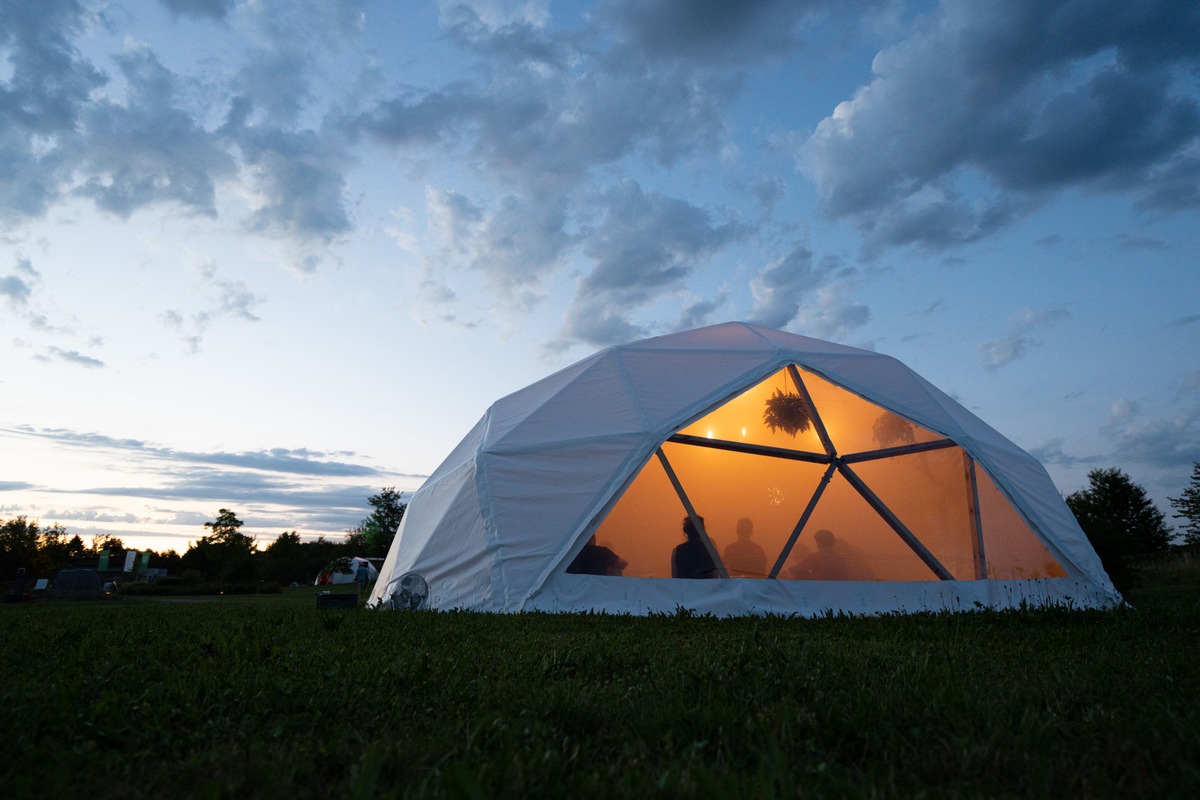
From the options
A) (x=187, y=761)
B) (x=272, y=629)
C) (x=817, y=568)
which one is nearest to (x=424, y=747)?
(x=187, y=761)

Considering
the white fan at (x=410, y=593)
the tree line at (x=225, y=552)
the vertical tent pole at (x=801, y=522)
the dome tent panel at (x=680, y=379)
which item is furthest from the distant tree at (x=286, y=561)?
the vertical tent pole at (x=801, y=522)

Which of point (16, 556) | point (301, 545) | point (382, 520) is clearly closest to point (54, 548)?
point (16, 556)

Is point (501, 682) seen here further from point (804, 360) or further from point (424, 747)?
point (804, 360)

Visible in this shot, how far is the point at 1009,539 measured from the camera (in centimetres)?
1061

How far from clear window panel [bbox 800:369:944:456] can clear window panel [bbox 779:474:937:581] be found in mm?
905

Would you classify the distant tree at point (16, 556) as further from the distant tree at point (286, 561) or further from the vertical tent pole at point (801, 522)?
the vertical tent pole at point (801, 522)

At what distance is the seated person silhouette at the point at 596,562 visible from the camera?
919 centimetres

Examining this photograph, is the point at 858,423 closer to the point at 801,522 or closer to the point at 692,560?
the point at 801,522

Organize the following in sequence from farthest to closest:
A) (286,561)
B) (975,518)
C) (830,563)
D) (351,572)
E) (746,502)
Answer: (351,572)
(286,561)
(975,518)
(746,502)
(830,563)

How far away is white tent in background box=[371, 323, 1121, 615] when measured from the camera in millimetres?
9203

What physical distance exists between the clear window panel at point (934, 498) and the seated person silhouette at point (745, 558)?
2.12 metres

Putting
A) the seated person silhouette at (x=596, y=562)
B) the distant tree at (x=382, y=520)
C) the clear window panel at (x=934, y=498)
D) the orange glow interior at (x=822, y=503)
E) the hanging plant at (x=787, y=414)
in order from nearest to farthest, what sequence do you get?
the seated person silhouette at (x=596, y=562)
the orange glow interior at (x=822, y=503)
the clear window panel at (x=934, y=498)
the hanging plant at (x=787, y=414)
the distant tree at (x=382, y=520)

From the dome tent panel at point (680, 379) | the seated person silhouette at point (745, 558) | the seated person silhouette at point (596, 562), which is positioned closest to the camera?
the seated person silhouette at point (596, 562)

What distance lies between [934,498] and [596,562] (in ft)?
17.4
